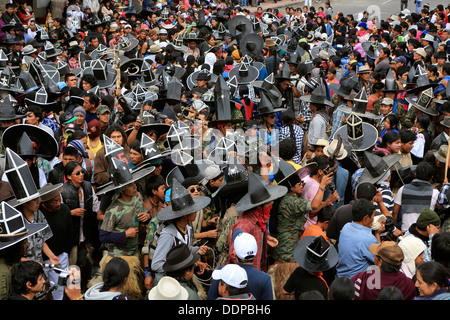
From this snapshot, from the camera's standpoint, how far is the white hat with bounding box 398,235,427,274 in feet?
17.4

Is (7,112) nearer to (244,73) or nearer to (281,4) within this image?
(244,73)

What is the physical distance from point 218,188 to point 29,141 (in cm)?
231

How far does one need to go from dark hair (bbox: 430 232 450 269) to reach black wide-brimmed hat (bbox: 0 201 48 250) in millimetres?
3490

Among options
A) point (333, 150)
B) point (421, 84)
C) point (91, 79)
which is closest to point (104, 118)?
point (91, 79)

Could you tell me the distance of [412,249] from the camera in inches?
211

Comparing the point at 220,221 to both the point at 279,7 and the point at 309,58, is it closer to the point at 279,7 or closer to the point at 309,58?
the point at 309,58

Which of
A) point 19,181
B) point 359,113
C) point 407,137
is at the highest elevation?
point 19,181

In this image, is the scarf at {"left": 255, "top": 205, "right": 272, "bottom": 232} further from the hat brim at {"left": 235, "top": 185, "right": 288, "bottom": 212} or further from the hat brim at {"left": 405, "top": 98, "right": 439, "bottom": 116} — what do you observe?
the hat brim at {"left": 405, "top": 98, "right": 439, "bottom": 116}

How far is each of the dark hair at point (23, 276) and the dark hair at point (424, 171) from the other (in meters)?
4.19

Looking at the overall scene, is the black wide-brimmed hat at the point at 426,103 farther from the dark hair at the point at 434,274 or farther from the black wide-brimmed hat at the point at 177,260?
the black wide-brimmed hat at the point at 177,260

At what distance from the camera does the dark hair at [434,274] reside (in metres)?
4.39

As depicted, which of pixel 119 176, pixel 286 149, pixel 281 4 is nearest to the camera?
pixel 119 176

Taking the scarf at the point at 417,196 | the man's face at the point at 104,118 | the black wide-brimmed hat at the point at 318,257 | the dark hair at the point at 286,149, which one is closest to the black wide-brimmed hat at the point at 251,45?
the man's face at the point at 104,118

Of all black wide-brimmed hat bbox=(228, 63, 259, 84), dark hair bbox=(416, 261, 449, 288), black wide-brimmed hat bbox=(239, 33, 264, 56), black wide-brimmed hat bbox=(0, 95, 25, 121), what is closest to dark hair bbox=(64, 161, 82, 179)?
black wide-brimmed hat bbox=(0, 95, 25, 121)
